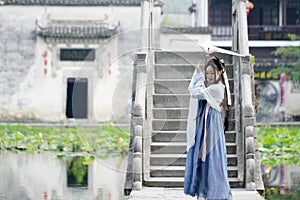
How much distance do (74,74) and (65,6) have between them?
2981mm

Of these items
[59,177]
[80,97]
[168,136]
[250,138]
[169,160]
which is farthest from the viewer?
[80,97]

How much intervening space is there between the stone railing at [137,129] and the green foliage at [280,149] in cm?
632

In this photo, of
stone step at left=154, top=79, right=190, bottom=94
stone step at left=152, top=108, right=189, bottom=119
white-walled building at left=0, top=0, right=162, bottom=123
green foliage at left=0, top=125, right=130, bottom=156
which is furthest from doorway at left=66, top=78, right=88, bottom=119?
stone step at left=152, top=108, right=189, bottom=119

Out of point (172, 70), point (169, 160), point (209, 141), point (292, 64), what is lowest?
point (169, 160)

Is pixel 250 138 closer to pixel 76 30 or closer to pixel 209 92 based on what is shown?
pixel 209 92

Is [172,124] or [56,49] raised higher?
[56,49]

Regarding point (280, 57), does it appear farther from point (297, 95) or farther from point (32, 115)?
point (32, 115)

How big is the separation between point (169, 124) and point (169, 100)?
488 millimetres

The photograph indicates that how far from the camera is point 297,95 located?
108ft

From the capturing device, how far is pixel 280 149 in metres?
18.1

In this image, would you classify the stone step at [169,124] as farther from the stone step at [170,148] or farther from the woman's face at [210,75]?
the woman's face at [210,75]

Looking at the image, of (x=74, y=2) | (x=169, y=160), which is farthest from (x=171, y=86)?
(x=74, y=2)

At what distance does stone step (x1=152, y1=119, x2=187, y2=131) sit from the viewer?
10.3 m

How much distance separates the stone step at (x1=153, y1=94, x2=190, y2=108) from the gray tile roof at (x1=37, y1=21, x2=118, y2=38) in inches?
822
